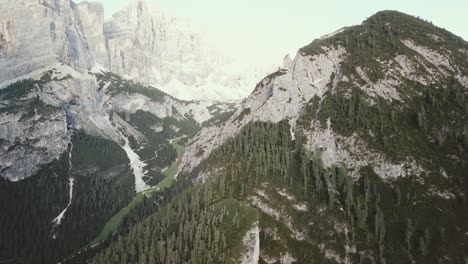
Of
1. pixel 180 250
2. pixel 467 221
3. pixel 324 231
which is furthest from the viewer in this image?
pixel 324 231

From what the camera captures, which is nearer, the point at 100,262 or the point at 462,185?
the point at 100,262

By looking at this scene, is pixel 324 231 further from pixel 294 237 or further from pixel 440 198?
pixel 440 198

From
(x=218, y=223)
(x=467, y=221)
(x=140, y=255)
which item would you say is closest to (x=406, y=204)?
(x=467, y=221)

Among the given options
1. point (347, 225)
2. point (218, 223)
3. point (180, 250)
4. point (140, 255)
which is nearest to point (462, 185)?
point (347, 225)

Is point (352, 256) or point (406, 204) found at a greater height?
point (406, 204)

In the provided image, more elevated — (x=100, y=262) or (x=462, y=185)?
(x=462, y=185)

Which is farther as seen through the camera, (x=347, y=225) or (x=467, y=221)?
(x=347, y=225)

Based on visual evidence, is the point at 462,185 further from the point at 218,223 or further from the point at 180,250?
the point at 180,250

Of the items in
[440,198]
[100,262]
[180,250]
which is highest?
[440,198]

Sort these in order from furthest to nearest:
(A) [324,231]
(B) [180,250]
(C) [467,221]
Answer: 1. (A) [324,231]
2. (C) [467,221]
3. (B) [180,250]
